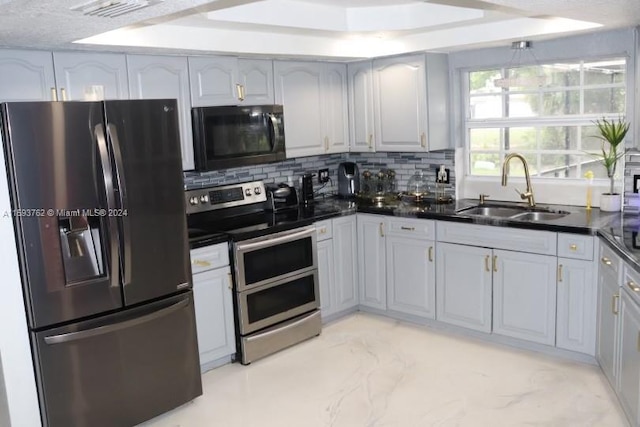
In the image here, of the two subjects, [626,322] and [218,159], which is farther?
[218,159]

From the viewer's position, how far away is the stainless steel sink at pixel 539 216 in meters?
4.18

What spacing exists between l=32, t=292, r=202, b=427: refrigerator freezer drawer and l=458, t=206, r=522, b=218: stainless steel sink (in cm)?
216

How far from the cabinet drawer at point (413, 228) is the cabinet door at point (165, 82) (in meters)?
→ 1.53

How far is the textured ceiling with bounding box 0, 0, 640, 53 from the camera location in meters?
2.34

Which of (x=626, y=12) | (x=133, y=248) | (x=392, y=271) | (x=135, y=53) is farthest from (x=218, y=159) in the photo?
(x=626, y=12)

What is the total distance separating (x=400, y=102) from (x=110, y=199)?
2.48 metres

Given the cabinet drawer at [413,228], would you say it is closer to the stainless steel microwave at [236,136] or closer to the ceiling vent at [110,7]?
the stainless steel microwave at [236,136]

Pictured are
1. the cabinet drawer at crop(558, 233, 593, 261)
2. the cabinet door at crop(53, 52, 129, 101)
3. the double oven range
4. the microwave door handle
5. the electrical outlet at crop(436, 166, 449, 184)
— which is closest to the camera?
the cabinet door at crop(53, 52, 129, 101)

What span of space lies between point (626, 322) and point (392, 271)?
1.90 meters

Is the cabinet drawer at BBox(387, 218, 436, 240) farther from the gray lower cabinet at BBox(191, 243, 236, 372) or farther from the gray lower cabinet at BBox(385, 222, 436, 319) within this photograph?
the gray lower cabinet at BBox(191, 243, 236, 372)

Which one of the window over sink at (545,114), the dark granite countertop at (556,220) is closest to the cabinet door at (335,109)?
the dark granite countertop at (556,220)

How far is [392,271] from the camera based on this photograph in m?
4.65

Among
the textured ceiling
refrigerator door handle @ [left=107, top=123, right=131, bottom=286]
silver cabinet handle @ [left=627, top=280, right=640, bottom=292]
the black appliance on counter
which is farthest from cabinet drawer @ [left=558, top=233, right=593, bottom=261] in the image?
refrigerator door handle @ [left=107, top=123, right=131, bottom=286]

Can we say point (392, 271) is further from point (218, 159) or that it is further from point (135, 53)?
point (135, 53)
